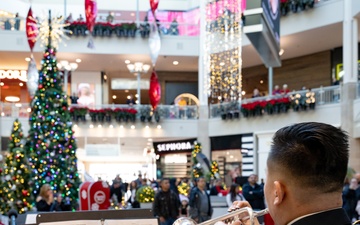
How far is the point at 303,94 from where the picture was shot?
21.7m

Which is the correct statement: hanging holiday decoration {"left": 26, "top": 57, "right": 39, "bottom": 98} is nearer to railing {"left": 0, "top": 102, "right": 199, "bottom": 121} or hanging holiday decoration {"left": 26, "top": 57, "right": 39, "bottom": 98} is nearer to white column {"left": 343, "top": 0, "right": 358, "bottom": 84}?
railing {"left": 0, "top": 102, "right": 199, "bottom": 121}

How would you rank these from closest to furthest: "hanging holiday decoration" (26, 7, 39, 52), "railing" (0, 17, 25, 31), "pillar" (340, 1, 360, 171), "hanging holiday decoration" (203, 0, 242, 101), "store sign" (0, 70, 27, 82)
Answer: "hanging holiday decoration" (26, 7, 39, 52)
"pillar" (340, 1, 360, 171)
"hanging holiday decoration" (203, 0, 242, 101)
"railing" (0, 17, 25, 31)
"store sign" (0, 70, 27, 82)

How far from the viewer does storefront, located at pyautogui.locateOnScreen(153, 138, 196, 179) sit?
27766 mm

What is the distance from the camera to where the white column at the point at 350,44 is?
65.1ft

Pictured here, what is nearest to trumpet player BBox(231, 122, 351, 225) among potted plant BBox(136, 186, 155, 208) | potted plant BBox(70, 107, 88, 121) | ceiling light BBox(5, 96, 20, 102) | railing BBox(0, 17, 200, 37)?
potted plant BBox(136, 186, 155, 208)

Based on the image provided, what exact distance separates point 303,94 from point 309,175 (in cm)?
2090

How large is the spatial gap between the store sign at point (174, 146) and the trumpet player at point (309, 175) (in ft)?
85.0

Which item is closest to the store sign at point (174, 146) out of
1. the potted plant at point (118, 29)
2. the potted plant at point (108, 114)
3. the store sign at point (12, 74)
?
the potted plant at point (108, 114)

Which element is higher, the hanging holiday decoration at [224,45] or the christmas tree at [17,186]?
the hanging holiday decoration at [224,45]

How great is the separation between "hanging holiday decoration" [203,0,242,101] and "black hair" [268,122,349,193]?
19.3 meters

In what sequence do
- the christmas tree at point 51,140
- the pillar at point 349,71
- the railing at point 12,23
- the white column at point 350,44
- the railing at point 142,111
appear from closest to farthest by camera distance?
the christmas tree at point 51,140 < the pillar at point 349,71 < the white column at point 350,44 < the railing at point 142,111 < the railing at point 12,23

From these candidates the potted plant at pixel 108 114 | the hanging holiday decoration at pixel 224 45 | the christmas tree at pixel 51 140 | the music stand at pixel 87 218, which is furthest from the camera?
the potted plant at pixel 108 114

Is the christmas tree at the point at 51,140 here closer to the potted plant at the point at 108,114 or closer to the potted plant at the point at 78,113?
the potted plant at the point at 78,113

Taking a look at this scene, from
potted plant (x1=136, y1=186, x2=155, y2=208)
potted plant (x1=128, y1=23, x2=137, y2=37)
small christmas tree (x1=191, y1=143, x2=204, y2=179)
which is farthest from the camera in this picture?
potted plant (x1=128, y1=23, x2=137, y2=37)
